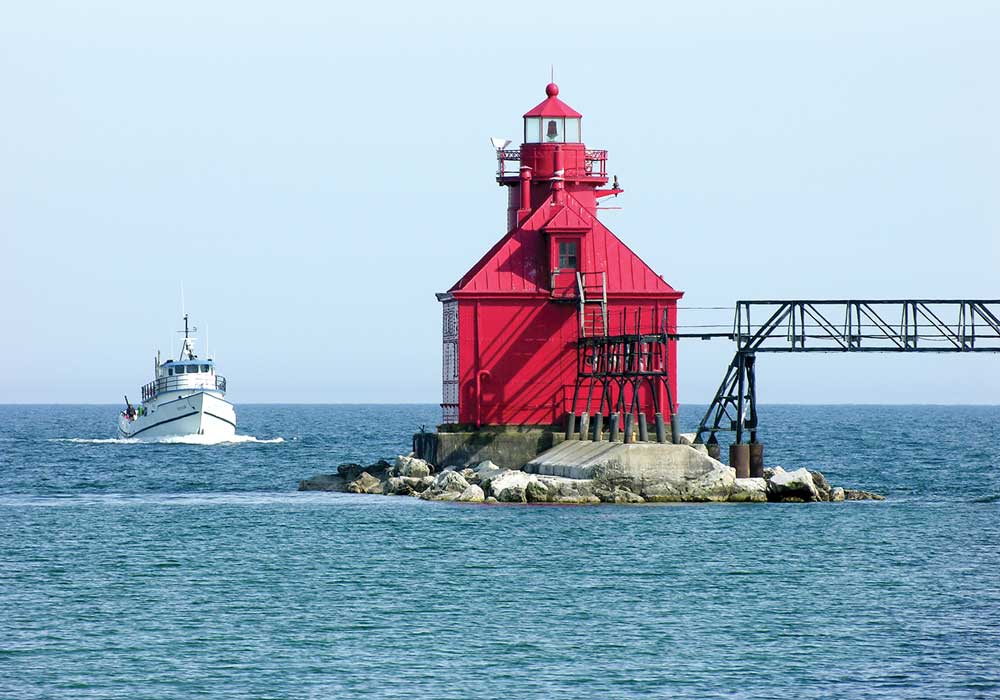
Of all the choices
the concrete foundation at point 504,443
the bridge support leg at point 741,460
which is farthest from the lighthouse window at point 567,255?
the bridge support leg at point 741,460

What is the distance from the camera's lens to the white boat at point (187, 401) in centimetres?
8356

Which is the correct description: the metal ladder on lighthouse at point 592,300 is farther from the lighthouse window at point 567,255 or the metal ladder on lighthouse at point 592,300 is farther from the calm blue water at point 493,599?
the calm blue water at point 493,599

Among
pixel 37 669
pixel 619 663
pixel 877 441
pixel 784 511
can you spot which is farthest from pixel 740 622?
pixel 877 441

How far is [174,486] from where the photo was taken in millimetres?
54594

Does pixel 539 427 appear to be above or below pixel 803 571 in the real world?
above

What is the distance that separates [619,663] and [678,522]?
15.1 m

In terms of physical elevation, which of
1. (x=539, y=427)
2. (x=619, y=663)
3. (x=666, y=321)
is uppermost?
(x=666, y=321)

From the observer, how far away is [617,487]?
41.0 metres

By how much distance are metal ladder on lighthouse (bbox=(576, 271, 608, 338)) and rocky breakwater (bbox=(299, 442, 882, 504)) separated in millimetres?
3626

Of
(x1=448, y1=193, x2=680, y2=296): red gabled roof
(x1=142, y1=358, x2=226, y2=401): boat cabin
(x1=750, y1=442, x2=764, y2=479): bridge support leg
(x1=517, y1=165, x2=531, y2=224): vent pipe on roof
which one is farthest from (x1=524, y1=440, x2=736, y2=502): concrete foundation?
(x1=142, y1=358, x2=226, y2=401): boat cabin

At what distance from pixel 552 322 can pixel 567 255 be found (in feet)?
6.71

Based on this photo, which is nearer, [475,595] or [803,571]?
[475,595]

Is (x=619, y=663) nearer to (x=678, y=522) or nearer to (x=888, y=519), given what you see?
(x=678, y=522)

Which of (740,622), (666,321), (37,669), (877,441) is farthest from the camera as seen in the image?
(877,441)
